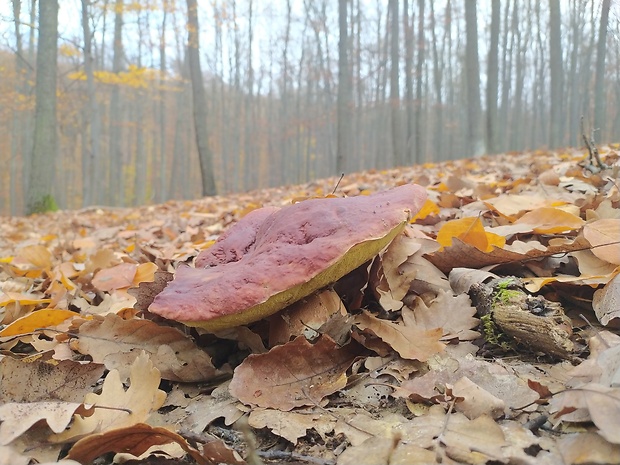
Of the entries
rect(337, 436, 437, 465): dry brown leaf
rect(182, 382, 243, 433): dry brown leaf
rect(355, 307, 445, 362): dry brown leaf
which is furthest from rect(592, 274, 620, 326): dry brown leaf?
rect(182, 382, 243, 433): dry brown leaf

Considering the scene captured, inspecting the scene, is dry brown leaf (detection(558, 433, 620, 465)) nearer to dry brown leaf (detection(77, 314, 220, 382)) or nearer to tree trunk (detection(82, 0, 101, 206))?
dry brown leaf (detection(77, 314, 220, 382))

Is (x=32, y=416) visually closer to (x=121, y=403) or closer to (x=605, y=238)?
(x=121, y=403)

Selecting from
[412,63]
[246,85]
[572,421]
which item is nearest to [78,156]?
[246,85]

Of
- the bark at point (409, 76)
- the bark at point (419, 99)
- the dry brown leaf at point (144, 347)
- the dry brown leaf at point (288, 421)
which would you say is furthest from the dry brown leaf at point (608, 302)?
the bark at point (409, 76)

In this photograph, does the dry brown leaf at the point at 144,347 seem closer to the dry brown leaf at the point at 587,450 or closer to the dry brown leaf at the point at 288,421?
the dry brown leaf at the point at 288,421

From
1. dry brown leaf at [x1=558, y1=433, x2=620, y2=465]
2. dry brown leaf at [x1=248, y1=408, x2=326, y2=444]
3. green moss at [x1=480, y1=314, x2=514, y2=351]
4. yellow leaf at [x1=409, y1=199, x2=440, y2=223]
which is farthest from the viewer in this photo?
yellow leaf at [x1=409, y1=199, x2=440, y2=223]

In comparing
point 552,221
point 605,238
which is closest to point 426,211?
point 552,221
